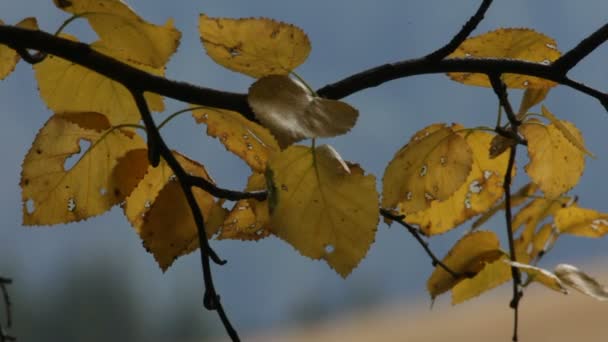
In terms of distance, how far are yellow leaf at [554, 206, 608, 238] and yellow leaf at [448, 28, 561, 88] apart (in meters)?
0.10

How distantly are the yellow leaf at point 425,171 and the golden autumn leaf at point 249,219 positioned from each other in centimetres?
5

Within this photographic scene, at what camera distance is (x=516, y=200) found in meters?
0.43

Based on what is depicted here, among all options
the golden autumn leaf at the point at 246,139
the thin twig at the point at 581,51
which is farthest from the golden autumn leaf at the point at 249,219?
the thin twig at the point at 581,51

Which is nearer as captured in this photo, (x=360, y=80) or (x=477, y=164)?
(x=360, y=80)

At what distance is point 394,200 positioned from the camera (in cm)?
33

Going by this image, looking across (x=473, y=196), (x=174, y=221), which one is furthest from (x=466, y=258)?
(x=174, y=221)

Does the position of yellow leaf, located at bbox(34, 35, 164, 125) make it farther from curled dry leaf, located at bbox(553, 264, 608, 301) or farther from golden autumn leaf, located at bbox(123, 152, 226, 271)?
curled dry leaf, located at bbox(553, 264, 608, 301)

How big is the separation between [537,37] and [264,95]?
0.15m

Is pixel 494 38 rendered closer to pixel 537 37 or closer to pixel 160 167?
pixel 537 37

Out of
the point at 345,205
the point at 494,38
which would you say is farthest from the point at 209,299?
the point at 494,38

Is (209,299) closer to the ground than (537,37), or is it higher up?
closer to the ground

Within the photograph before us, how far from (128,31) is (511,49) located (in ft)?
0.51

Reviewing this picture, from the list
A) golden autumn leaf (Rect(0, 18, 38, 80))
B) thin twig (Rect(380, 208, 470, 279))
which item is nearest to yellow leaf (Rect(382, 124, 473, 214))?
thin twig (Rect(380, 208, 470, 279))

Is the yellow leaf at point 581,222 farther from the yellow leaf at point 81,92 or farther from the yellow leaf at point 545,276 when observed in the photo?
the yellow leaf at point 81,92
